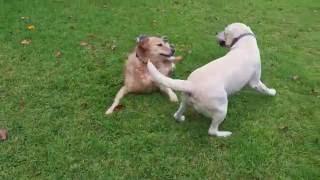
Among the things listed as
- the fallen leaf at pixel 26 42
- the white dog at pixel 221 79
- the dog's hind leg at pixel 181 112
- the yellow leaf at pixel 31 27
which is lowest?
the yellow leaf at pixel 31 27

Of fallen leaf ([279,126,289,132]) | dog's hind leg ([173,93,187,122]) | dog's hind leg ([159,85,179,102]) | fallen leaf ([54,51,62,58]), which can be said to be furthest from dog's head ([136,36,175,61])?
fallen leaf ([279,126,289,132])

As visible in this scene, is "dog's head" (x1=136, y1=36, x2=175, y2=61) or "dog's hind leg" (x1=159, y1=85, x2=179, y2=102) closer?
"dog's hind leg" (x1=159, y1=85, x2=179, y2=102)

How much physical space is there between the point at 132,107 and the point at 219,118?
112 cm

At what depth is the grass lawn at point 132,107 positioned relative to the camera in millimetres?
4105

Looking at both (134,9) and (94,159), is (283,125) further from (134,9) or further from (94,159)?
(134,9)

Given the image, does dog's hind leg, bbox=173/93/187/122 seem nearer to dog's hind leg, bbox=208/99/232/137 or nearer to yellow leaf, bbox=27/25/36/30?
dog's hind leg, bbox=208/99/232/137

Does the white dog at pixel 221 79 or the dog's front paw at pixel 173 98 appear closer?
the white dog at pixel 221 79

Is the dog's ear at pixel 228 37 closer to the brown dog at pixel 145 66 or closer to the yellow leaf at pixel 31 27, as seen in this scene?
the brown dog at pixel 145 66

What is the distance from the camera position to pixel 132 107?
196 inches

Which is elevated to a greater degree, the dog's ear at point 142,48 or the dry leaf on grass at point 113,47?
the dog's ear at point 142,48

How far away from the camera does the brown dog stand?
5117 millimetres

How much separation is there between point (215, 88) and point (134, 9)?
4245 mm

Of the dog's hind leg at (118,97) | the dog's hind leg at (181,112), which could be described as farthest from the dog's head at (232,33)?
the dog's hind leg at (118,97)

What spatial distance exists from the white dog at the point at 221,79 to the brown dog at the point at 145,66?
2.03 feet
